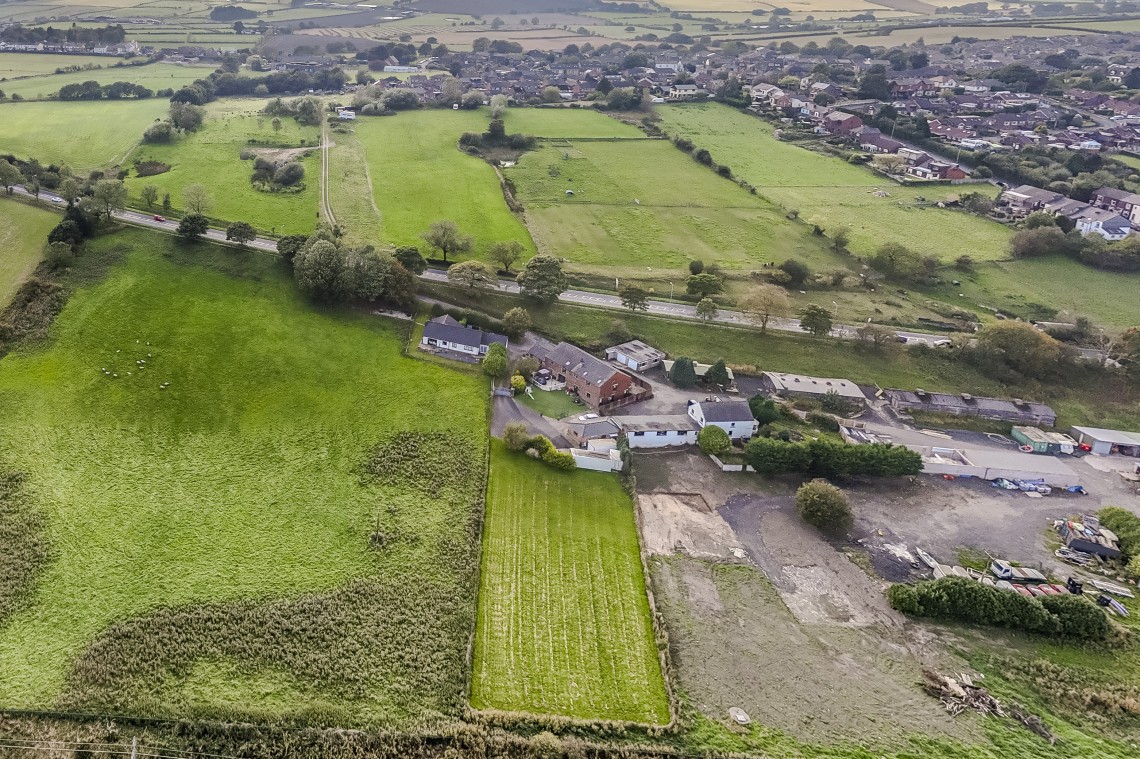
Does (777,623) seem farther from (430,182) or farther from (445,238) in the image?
(430,182)

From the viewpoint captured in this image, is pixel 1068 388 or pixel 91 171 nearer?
pixel 1068 388

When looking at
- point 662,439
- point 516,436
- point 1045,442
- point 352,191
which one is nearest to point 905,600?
point 662,439

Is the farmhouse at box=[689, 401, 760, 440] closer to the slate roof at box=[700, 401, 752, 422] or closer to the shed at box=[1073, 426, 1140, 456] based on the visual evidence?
the slate roof at box=[700, 401, 752, 422]

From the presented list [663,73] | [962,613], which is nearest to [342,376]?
[962,613]

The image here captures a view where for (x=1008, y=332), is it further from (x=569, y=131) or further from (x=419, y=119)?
(x=419, y=119)

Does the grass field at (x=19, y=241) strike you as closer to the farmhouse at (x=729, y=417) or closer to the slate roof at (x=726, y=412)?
the farmhouse at (x=729, y=417)

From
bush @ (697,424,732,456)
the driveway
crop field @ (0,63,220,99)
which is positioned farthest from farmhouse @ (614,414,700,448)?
crop field @ (0,63,220,99)
